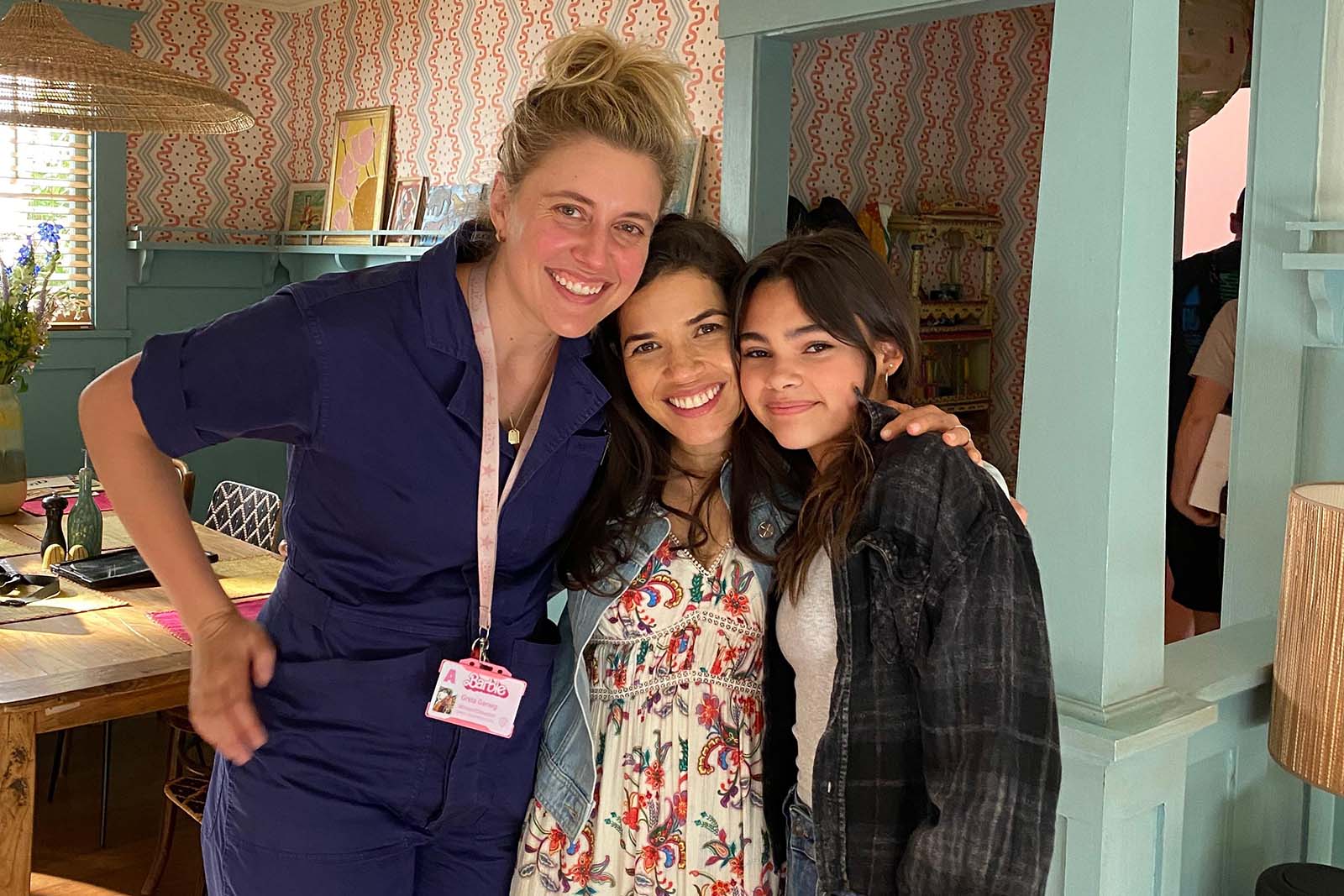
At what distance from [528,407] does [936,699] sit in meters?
0.66

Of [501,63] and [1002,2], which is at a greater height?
[501,63]

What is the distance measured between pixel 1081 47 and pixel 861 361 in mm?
537

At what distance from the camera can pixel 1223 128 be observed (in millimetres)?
4457

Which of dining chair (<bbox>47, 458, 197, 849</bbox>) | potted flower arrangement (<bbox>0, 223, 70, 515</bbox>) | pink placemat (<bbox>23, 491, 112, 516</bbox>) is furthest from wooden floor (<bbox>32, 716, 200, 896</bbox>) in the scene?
potted flower arrangement (<bbox>0, 223, 70, 515</bbox>)

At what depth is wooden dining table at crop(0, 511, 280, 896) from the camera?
2.38 meters

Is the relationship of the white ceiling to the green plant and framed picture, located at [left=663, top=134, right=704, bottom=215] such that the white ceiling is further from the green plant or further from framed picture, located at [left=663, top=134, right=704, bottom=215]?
framed picture, located at [left=663, top=134, right=704, bottom=215]

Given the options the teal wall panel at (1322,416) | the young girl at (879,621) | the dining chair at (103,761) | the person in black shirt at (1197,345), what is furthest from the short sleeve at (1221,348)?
the dining chair at (103,761)

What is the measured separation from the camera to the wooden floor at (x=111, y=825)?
3361mm

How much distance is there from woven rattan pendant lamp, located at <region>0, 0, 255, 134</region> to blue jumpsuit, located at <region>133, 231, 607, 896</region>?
5.22 feet

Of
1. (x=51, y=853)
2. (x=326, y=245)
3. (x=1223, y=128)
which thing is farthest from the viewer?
(x=326, y=245)

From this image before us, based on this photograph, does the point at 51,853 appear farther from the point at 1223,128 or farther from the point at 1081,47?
the point at 1223,128

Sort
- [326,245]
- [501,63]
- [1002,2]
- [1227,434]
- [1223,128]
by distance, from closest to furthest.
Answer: [1002,2] → [1227,434] → [1223,128] → [501,63] → [326,245]

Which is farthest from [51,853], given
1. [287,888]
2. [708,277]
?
[708,277]

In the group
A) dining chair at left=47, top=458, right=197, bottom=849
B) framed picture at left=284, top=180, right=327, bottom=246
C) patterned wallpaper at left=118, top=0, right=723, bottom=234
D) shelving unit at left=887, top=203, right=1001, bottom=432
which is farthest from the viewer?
framed picture at left=284, top=180, right=327, bottom=246
